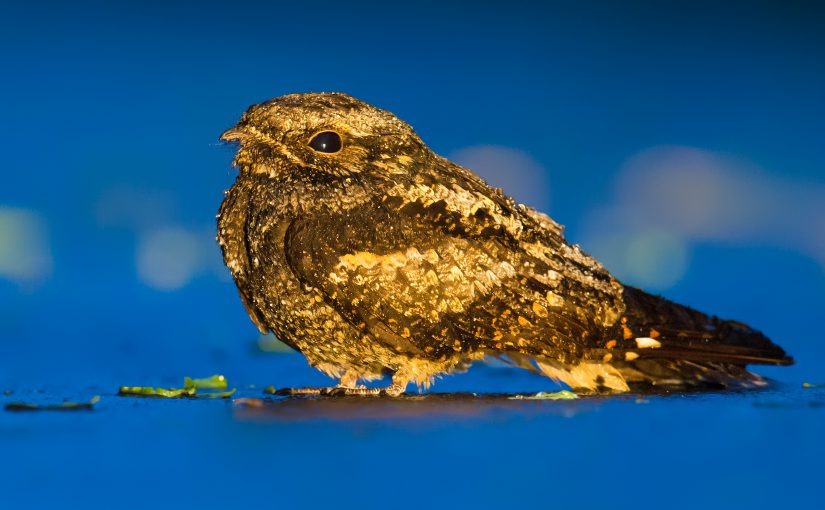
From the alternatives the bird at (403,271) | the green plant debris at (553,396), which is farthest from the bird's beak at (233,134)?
the green plant debris at (553,396)

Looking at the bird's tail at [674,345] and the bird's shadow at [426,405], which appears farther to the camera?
the bird's tail at [674,345]

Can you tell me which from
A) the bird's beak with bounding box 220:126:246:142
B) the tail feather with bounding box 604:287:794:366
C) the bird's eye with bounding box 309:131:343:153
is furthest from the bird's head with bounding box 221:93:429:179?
the tail feather with bounding box 604:287:794:366

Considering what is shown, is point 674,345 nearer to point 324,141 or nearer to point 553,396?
point 553,396

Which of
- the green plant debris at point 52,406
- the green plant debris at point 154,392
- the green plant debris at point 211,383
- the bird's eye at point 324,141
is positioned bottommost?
the green plant debris at point 52,406

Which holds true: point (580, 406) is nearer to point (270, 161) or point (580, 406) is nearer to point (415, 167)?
point (415, 167)

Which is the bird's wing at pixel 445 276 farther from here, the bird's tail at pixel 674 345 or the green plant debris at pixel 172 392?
the green plant debris at pixel 172 392

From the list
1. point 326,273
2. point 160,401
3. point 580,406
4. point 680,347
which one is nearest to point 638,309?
point 680,347

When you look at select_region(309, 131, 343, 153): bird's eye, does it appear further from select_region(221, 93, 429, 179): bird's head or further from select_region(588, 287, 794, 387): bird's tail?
select_region(588, 287, 794, 387): bird's tail
